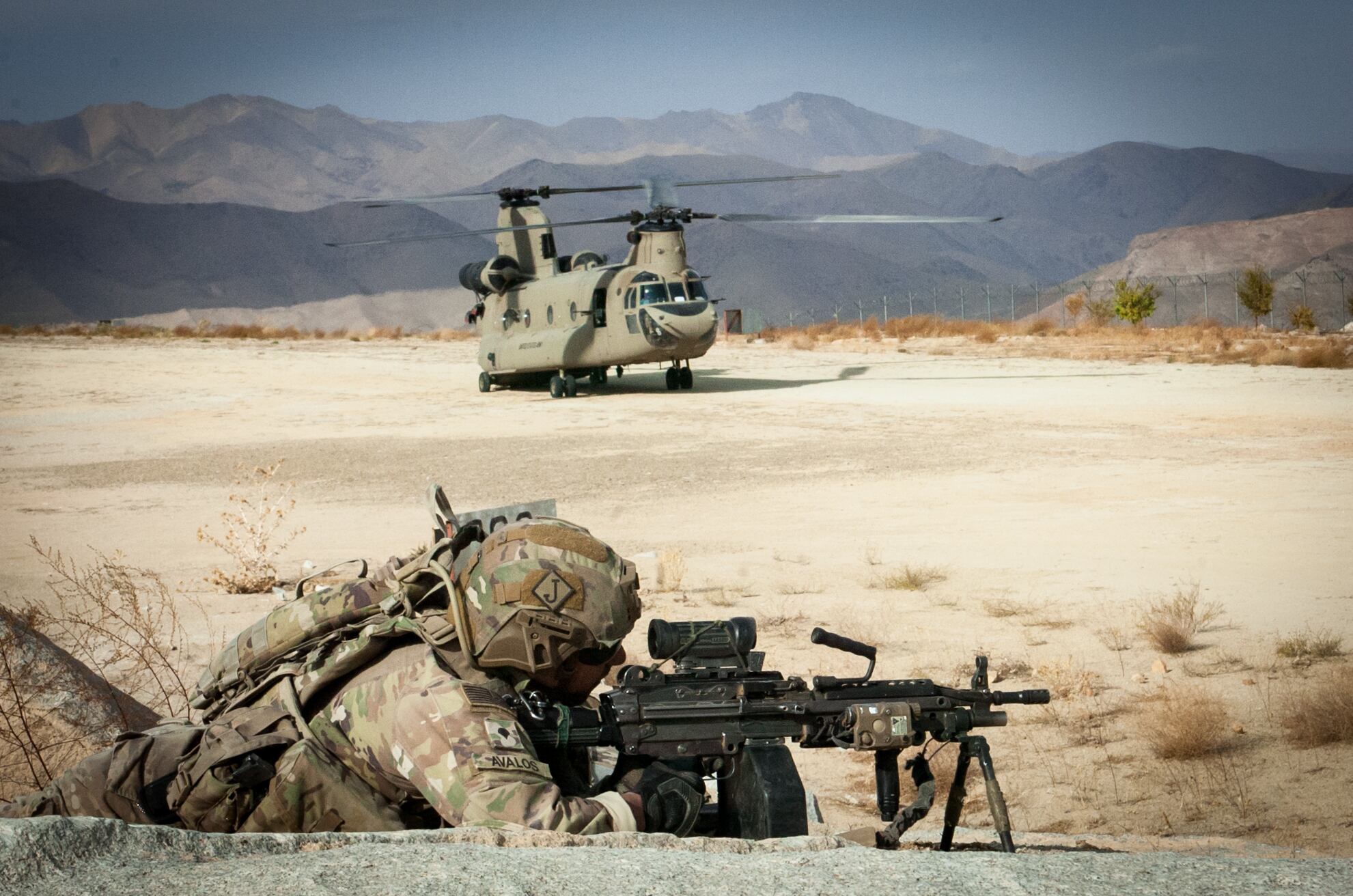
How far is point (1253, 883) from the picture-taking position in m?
2.68

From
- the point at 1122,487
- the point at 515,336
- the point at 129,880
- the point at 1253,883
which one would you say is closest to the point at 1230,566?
the point at 1122,487

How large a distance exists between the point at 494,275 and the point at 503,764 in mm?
23193

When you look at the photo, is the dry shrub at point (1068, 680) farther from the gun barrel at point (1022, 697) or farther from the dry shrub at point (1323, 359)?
the dry shrub at point (1323, 359)

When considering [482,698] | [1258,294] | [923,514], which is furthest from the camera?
[1258,294]

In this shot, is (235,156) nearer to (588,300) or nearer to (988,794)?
(588,300)

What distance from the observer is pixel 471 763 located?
3.23 meters

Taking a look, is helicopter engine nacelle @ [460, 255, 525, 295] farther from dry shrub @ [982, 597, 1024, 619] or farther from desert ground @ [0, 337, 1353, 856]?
dry shrub @ [982, 597, 1024, 619]

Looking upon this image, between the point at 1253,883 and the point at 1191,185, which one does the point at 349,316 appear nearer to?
the point at 1253,883

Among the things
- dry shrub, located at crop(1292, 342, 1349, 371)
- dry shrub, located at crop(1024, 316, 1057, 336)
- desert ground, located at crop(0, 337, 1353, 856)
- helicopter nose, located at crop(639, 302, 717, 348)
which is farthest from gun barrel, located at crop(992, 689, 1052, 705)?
dry shrub, located at crop(1024, 316, 1057, 336)

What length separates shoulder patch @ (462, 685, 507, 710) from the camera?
10.9ft

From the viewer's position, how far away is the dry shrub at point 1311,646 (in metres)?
7.05

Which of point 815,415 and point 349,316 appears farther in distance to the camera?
point 349,316

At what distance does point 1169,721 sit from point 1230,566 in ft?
13.0

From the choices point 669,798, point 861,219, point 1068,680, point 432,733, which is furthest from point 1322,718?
point 861,219
